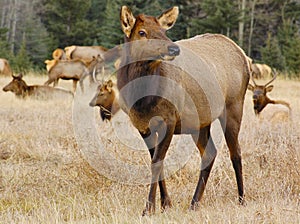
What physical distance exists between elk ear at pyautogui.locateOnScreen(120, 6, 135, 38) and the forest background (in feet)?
65.1

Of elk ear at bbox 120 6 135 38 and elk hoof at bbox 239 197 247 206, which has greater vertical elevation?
elk ear at bbox 120 6 135 38

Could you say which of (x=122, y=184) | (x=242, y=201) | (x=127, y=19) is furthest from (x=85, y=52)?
(x=127, y=19)

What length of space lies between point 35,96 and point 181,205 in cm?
964

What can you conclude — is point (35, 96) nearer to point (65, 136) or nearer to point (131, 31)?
point (65, 136)

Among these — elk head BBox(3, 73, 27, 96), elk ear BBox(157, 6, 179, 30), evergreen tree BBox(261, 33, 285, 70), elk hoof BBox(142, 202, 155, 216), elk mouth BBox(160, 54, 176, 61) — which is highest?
elk ear BBox(157, 6, 179, 30)

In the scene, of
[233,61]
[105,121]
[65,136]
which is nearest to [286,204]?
[233,61]

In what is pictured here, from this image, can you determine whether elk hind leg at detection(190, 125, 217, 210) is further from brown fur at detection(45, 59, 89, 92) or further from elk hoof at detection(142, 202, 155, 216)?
brown fur at detection(45, 59, 89, 92)

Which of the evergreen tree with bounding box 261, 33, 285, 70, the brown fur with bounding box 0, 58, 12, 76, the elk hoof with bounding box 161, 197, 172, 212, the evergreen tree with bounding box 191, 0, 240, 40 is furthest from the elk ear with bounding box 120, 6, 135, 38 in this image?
the evergreen tree with bounding box 261, 33, 285, 70

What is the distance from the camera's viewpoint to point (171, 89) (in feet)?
14.0

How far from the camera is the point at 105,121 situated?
927cm

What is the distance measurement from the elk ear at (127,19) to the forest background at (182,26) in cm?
1985

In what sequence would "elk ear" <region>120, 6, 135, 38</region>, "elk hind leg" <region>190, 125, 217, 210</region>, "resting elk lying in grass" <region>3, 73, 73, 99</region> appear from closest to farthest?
1. "elk ear" <region>120, 6, 135, 38</region>
2. "elk hind leg" <region>190, 125, 217, 210</region>
3. "resting elk lying in grass" <region>3, 73, 73, 99</region>

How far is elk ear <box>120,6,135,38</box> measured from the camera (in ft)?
13.7

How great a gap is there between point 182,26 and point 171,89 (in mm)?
23415
